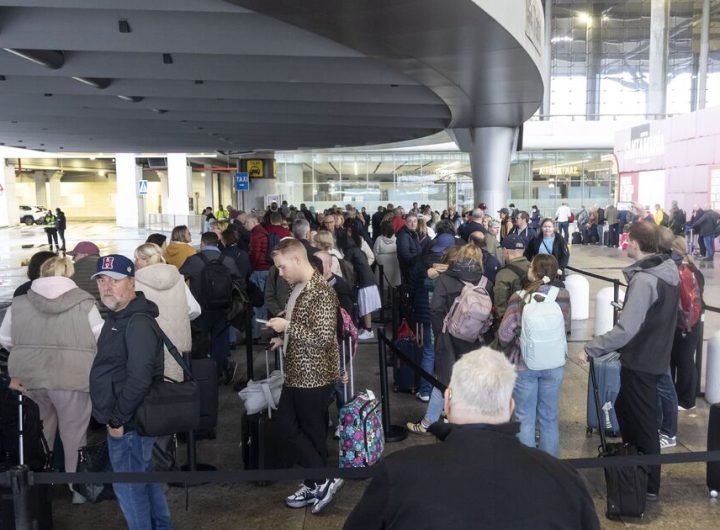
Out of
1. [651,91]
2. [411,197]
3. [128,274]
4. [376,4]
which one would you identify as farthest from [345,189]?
[128,274]

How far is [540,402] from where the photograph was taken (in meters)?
5.30

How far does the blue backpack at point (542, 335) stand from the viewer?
4.98 m

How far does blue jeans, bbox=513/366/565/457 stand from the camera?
5195 millimetres

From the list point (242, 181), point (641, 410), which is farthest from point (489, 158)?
point (641, 410)

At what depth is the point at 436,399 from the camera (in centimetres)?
619

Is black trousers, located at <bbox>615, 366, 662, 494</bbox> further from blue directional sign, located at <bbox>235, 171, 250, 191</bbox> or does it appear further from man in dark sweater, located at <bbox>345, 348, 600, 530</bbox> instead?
blue directional sign, located at <bbox>235, 171, 250, 191</bbox>

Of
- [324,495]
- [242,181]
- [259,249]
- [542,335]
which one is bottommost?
[324,495]

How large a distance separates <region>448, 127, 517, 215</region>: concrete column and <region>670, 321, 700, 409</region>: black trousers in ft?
41.9

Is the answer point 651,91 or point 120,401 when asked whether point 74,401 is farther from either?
point 651,91

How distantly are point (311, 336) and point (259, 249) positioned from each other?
254 inches

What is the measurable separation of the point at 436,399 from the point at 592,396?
153 cm

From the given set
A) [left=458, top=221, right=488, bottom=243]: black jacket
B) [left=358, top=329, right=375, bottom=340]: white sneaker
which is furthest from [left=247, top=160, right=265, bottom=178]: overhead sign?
[left=358, top=329, right=375, bottom=340]: white sneaker

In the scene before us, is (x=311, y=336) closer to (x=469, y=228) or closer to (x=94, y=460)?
(x=94, y=460)

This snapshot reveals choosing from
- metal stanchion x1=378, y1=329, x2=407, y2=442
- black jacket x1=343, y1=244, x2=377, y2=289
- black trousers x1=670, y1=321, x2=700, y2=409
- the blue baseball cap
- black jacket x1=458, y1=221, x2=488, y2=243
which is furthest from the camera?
black jacket x1=458, y1=221, x2=488, y2=243
